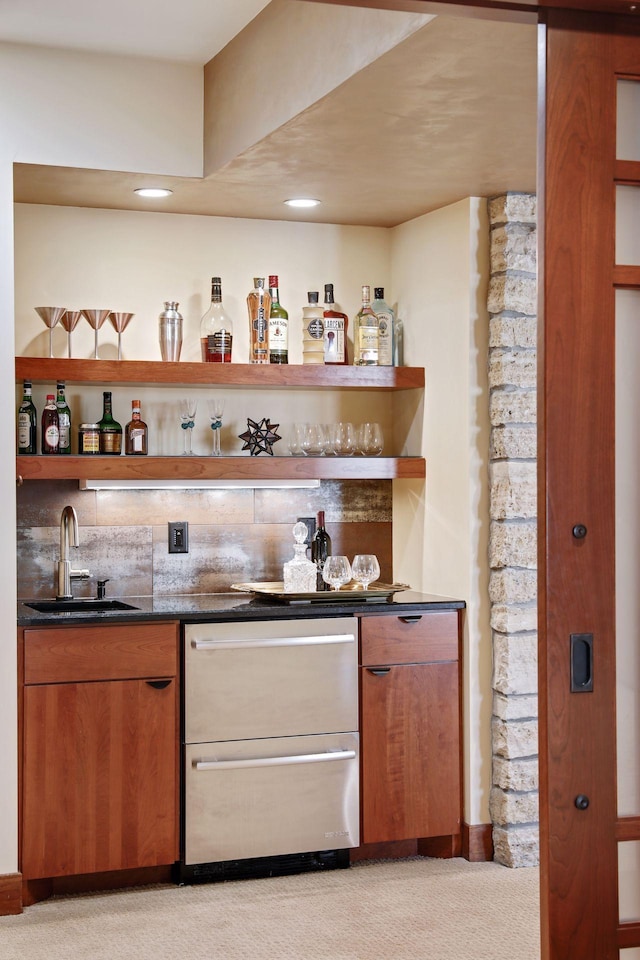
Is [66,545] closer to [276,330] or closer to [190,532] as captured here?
[190,532]

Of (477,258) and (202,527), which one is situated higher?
(477,258)

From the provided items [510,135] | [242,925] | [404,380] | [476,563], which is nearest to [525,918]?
[242,925]

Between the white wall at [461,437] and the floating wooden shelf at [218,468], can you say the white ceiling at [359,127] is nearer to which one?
the white wall at [461,437]

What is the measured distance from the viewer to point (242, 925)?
3555 mm

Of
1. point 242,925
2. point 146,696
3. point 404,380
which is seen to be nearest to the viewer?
point 242,925

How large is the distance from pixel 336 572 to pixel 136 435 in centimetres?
92

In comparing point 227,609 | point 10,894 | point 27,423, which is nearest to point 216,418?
point 27,423

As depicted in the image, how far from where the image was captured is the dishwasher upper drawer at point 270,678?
12.8ft

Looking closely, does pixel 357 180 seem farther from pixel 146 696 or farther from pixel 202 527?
pixel 146 696

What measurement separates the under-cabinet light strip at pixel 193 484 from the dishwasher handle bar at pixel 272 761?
1044 millimetres

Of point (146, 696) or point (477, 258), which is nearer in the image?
point (146, 696)

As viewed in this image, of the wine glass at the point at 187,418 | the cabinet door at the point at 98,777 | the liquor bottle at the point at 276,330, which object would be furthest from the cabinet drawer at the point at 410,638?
the liquor bottle at the point at 276,330

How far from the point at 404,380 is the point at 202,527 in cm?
100

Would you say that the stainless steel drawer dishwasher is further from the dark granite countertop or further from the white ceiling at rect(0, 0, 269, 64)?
the white ceiling at rect(0, 0, 269, 64)
